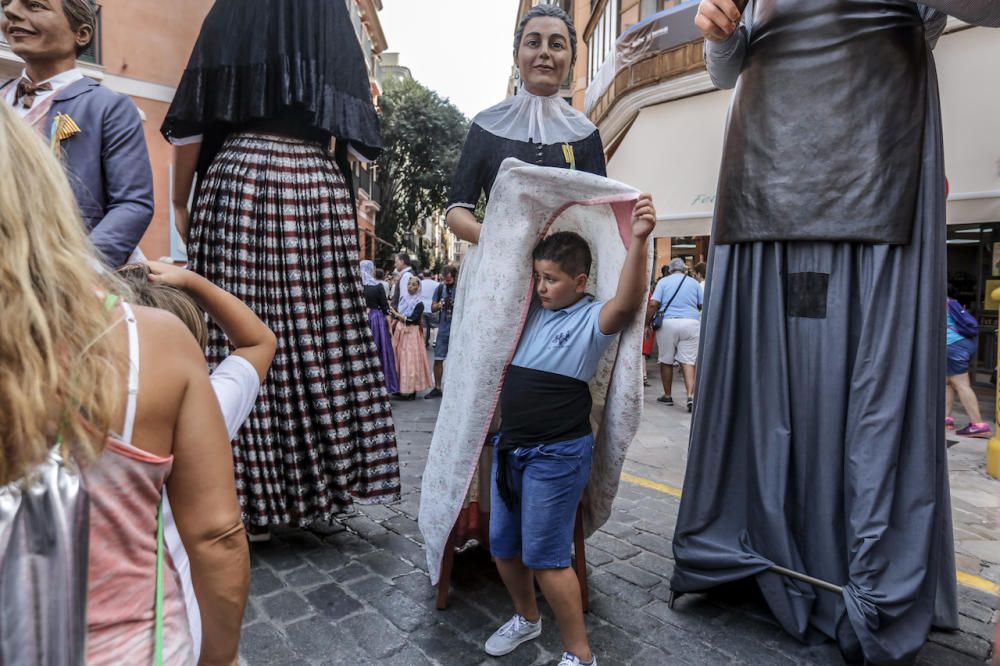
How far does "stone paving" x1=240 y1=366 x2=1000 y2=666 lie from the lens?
2.10 metres

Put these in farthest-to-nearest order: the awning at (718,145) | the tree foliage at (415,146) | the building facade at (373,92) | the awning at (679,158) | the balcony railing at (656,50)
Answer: the building facade at (373,92) → the tree foliage at (415,146) → the balcony railing at (656,50) → the awning at (679,158) → the awning at (718,145)

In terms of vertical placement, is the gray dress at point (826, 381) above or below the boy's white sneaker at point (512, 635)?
above

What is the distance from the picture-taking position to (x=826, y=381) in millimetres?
2209

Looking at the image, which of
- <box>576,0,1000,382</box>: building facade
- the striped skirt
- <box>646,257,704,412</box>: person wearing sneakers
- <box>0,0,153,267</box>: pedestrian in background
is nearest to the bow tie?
<box>0,0,153,267</box>: pedestrian in background

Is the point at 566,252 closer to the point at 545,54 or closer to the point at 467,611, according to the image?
the point at 545,54

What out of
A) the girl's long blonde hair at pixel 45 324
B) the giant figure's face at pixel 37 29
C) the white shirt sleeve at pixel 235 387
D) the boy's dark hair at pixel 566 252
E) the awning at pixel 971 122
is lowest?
the white shirt sleeve at pixel 235 387

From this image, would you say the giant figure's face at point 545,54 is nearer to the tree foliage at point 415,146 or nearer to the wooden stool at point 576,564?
the wooden stool at point 576,564

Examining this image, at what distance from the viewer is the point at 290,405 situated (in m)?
2.77

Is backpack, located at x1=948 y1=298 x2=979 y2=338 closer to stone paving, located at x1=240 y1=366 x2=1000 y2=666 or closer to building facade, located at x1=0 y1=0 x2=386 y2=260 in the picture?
stone paving, located at x1=240 y1=366 x2=1000 y2=666

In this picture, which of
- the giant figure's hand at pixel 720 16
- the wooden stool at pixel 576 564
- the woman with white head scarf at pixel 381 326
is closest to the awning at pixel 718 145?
the woman with white head scarf at pixel 381 326

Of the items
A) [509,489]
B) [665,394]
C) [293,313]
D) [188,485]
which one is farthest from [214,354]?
[665,394]

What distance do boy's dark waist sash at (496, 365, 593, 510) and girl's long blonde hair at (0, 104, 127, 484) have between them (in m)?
1.31

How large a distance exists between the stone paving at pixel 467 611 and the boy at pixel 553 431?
212mm

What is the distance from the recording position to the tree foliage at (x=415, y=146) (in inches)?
1170
